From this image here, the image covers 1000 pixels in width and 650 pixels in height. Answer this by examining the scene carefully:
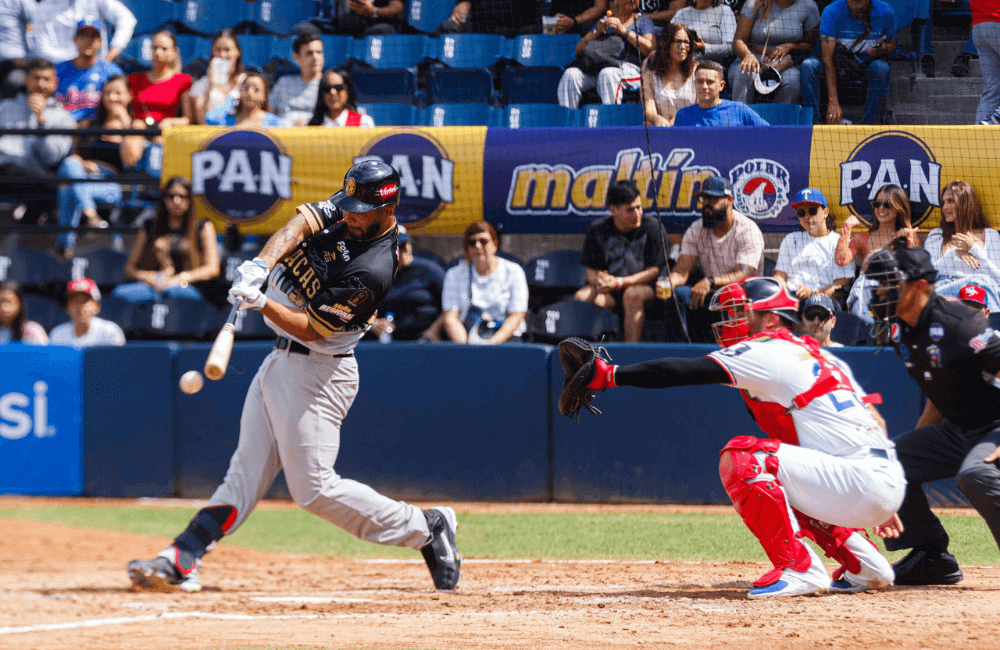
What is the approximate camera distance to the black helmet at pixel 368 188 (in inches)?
182

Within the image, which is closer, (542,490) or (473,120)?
(542,490)

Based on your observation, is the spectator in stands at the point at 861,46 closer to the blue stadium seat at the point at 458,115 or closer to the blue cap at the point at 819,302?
the blue cap at the point at 819,302

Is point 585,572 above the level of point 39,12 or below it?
below

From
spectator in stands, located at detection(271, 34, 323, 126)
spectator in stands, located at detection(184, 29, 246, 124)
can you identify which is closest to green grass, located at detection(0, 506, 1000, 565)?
spectator in stands, located at detection(271, 34, 323, 126)

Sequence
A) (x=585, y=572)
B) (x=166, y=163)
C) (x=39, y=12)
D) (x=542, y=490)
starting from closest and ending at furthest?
(x=585, y=572) → (x=542, y=490) → (x=166, y=163) → (x=39, y=12)

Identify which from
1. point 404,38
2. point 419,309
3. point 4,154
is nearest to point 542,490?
point 419,309

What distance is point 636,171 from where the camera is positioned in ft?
24.9

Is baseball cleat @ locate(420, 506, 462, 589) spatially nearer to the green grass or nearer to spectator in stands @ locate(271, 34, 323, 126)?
the green grass

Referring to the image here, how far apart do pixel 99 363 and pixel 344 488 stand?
392 cm

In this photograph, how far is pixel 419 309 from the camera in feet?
26.6

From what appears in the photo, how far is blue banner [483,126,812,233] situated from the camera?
6973mm

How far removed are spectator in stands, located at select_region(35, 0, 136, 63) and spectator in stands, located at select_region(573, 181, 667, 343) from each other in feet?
18.4

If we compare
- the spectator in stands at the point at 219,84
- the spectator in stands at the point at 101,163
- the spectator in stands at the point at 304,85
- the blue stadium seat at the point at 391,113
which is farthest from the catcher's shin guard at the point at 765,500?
the spectator in stands at the point at 101,163

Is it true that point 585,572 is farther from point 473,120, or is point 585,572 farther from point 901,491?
point 473,120
